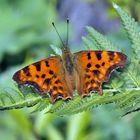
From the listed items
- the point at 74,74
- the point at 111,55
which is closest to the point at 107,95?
the point at 111,55

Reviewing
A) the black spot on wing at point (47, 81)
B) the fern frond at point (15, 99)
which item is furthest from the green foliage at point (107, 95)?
the black spot on wing at point (47, 81)

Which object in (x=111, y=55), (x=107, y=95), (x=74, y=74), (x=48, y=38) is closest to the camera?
(x=107, y=95)

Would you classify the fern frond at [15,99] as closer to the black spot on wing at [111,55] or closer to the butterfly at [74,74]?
the butterfly at [74,74]

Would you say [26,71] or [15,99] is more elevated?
[26,71]

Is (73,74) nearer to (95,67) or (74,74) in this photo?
(74,74)

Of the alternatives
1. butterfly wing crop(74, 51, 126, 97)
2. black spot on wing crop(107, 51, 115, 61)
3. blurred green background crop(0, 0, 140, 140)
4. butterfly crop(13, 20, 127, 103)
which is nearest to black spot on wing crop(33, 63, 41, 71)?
butterfly crop(13, 20, 127, 103)

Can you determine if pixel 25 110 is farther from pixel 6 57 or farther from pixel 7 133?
pixel 6 57

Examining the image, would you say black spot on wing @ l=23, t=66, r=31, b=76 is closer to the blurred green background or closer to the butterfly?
the butterfly

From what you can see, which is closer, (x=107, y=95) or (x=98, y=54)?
(x=107, y=95)
